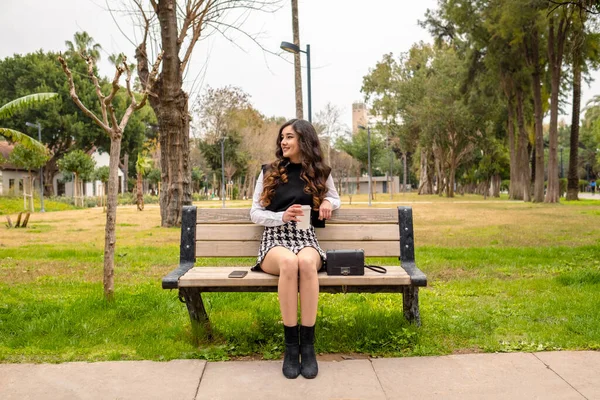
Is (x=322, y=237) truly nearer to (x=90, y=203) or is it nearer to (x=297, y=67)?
(x=297, y=67)

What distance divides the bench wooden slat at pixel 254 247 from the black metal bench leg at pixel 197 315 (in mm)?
420

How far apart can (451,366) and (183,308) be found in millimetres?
2602

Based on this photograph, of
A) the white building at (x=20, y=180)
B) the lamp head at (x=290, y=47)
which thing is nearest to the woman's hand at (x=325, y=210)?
the lamp head at (x=290, y=47)

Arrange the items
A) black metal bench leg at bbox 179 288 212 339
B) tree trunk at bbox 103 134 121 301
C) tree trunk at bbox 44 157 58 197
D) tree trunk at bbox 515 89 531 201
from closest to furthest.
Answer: black metal bench leg at bbox 179 288 212 339 < tree trunk at bbox 103 134 121 301 < tree trunk at bbox 515 89 531 201 < tree trunk at bbox 44 157 58 197

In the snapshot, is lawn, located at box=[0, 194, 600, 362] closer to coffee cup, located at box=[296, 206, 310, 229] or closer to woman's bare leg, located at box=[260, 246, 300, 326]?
woman's bare leg, located at box=[260, 246, 300, 326]

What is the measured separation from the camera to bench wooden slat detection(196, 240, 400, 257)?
178 inches

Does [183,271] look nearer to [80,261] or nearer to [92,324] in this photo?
[92,324]

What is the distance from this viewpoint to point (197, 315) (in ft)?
14.1

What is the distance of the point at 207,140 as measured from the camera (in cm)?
5428

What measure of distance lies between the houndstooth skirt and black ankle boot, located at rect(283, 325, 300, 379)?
63 cm

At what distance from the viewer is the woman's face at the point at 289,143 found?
14.3ft

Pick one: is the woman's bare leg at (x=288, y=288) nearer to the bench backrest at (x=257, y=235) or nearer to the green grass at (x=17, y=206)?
the bench backrest at (x=257, y=235)

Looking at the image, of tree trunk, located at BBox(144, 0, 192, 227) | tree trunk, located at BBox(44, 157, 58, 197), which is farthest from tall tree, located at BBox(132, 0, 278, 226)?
tree trunk, located at BBox(44, 157, 58, 197)

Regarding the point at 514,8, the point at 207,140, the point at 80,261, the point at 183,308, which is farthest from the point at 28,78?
the point at 183,308
